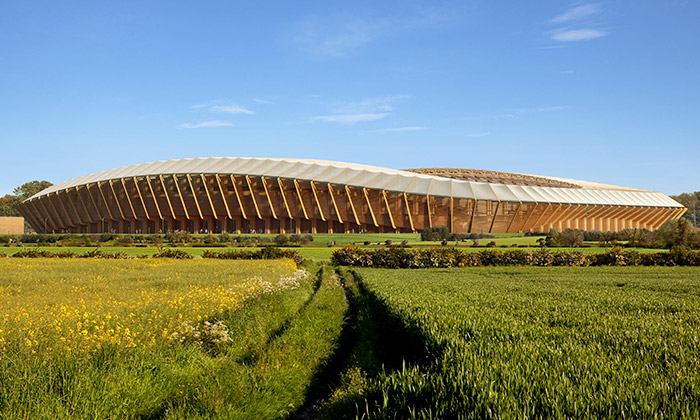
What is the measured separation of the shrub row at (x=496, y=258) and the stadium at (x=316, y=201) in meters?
25.7

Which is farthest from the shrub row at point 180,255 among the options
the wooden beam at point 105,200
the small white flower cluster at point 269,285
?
the wooden beam at point 105,200

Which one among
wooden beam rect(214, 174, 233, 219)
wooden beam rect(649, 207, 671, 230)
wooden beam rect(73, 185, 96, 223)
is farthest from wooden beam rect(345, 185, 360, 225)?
wooden beam rect(649, 207, 671, 230)

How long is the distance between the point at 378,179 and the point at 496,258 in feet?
98.1

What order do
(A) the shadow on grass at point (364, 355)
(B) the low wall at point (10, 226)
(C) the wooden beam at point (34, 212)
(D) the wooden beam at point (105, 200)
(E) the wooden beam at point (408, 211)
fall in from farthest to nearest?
(B) the low wall at point (10, 226) → (C) the wooden beam at point (34, 212) → (D) the wooden beam at point (105, 200) → (E) the wooden beam at point (408, 211) → (A) the shadow on grass at point (364, 355)

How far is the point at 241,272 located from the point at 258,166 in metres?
48.8

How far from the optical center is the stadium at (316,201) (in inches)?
2344

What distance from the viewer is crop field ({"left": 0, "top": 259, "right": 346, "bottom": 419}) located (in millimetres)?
5980

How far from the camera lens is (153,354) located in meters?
7.32

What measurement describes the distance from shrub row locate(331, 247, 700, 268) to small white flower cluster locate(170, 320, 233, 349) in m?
22.6

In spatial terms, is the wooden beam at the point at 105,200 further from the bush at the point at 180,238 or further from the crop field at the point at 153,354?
the crop field at the point at 153,354

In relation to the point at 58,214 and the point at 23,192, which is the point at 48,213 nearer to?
the point at 58,214

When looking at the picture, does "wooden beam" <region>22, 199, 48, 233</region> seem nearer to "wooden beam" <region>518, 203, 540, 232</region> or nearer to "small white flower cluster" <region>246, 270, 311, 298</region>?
"wooden beam" <region>518, 203, 540, 232</region>

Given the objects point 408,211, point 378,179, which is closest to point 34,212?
point 378,179

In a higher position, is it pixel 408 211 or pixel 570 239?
pixel 408 211
